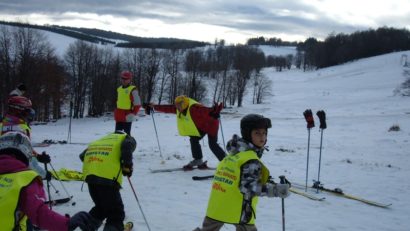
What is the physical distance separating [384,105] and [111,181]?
44.5m

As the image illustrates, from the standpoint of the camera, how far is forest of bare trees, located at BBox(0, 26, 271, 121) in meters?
49.9

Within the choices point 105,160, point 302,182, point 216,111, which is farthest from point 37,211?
point 302,182

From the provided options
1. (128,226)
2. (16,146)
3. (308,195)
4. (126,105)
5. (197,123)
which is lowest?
(308,195)

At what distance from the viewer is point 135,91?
1125cm

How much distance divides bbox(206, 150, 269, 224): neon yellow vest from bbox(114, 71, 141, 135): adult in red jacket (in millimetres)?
6944

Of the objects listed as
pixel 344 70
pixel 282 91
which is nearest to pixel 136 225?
pixel 282 91

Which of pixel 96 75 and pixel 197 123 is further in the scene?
pixel 96 75

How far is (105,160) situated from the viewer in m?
5.28

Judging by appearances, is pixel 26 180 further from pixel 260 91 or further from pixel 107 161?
pixel 260 91

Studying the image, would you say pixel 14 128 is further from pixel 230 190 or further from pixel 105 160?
pixel 230 190

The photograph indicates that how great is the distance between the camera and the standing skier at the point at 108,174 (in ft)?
17.2

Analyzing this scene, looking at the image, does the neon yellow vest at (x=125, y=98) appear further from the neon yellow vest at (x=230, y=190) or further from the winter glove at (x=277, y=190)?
the winter glove at (x=277, y=190)

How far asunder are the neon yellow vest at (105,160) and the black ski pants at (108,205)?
16 cm

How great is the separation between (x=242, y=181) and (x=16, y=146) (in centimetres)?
217
